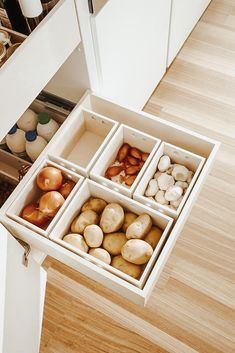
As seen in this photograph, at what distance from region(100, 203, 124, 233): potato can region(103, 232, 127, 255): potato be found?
20mm

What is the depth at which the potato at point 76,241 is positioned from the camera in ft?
3.43

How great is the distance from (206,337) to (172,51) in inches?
45.4

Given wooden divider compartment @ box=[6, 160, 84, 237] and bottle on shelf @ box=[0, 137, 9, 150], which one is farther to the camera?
bottle on shelf @ box=[0, 137, 9, 150]

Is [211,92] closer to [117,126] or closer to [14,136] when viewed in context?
Result: [117,126]

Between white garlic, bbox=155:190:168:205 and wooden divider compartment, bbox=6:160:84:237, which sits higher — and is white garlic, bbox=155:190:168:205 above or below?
above

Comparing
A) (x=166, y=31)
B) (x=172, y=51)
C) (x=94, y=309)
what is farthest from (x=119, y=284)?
(x=172, y=51)

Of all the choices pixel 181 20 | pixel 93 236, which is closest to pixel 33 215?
pixel 93 236

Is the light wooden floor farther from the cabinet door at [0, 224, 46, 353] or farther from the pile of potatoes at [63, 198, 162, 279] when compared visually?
the pile of potatoes at [63, 198, 162, 279]

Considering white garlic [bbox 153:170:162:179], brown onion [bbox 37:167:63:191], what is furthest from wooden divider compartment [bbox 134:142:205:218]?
brown onion [bbox 37:167:63:191]

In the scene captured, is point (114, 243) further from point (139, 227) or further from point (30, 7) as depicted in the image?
point (30, 7)

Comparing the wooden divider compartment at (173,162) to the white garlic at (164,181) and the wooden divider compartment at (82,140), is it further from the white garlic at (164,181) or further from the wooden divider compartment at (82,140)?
the wooden divider compartment at (82,140)

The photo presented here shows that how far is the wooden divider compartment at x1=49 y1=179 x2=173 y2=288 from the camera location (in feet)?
3.16

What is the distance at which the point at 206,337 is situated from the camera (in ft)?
4.10

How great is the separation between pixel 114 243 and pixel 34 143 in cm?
39
